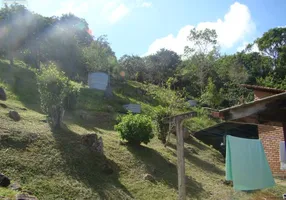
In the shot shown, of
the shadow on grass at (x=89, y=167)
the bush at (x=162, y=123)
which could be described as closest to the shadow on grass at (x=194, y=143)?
the bush at (x=162, y=123)

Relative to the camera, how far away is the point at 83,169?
7.97m

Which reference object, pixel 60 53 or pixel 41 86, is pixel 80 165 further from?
pixel 60 53

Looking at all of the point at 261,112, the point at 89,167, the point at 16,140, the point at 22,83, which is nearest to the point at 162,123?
the point at 89,167

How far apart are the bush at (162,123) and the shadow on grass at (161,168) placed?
2328 millimetres

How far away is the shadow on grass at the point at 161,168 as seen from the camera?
29.4 feet

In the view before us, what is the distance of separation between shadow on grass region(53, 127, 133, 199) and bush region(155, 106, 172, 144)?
15.2 feet

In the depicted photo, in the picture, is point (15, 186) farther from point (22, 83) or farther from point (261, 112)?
point (22, 83)

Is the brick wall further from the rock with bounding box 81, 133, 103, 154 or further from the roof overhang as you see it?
the roof overhang

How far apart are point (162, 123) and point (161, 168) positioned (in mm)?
3647

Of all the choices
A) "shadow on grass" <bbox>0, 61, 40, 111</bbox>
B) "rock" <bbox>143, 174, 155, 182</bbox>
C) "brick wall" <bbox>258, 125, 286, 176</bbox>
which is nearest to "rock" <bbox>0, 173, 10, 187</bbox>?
"rock" <bbox>143, 174, 155, 182</bbox>

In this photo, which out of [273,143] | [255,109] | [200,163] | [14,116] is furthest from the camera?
[200,163]

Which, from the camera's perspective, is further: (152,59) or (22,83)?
(152,59)

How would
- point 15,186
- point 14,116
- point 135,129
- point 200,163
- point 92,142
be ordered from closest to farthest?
1. point 15,186
2. point 92,142
3. point 14,116
4. point 135,129
5. point 200,163

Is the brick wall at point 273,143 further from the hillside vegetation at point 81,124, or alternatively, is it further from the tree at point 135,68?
the tree at point 135,68
